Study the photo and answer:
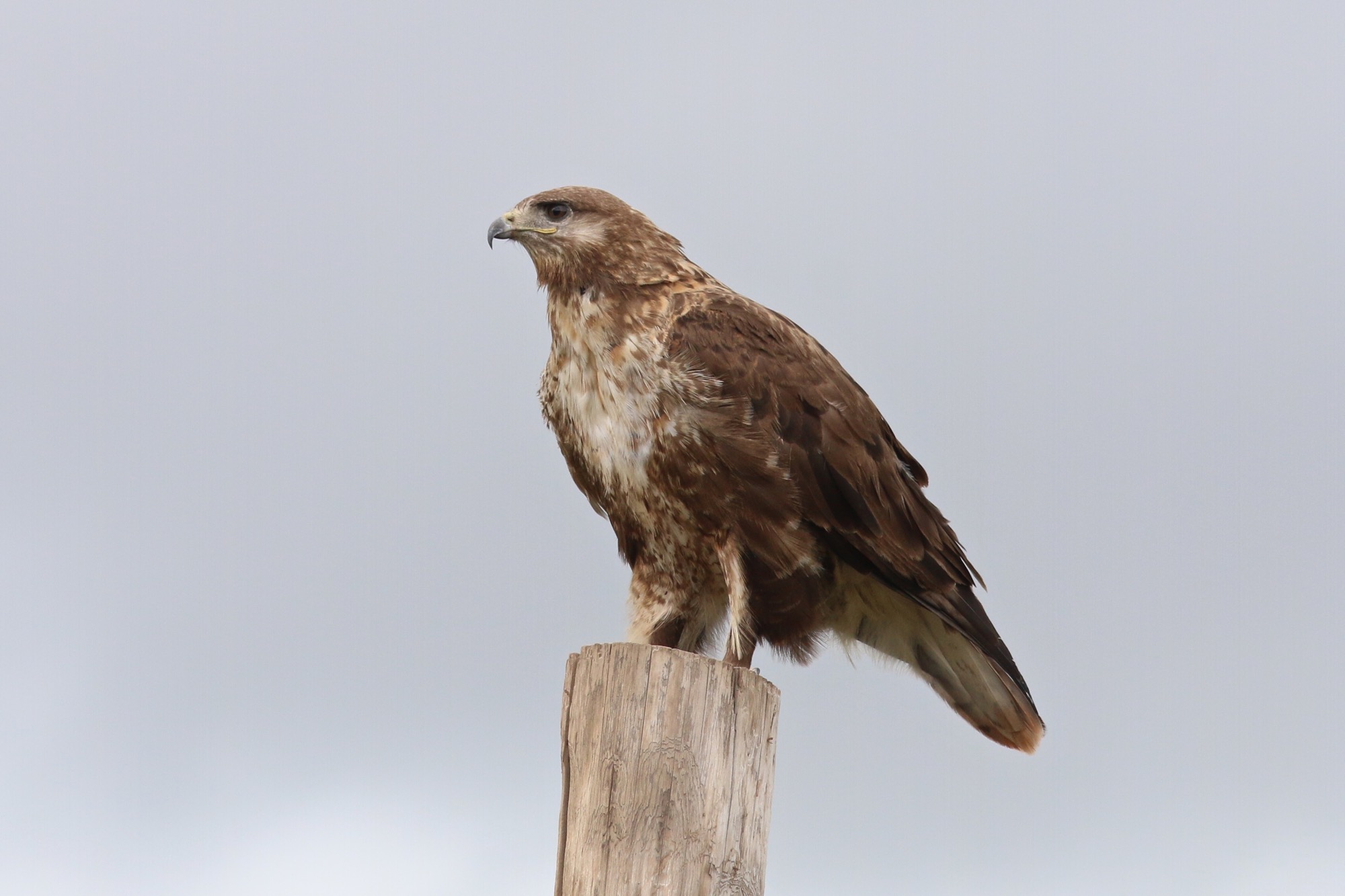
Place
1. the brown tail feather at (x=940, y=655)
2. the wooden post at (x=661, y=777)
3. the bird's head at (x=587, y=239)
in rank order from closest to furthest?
the wooden post at (x=661, y=777), the bird's head at (x=587, y=239), the brown tail feather at (x=940, y=655)

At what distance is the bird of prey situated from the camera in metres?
5.66

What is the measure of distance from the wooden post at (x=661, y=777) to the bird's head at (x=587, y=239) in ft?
6.92

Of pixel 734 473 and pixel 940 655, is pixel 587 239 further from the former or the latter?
pixel 940 655

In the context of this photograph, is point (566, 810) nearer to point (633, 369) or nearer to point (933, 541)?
point (633, 369)

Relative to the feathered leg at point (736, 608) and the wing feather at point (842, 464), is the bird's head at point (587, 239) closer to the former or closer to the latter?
the wing feather at point (842, 464)

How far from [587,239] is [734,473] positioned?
1300 millimetres

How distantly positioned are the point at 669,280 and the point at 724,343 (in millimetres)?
504

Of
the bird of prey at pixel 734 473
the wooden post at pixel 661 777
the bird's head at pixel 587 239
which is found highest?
the bird's head at pixel 587 239

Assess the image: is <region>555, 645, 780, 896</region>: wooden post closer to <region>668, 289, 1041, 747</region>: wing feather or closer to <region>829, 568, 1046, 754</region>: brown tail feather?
<region>668, 289, 1041, 747</region>: wing feather

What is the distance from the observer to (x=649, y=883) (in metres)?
4.15

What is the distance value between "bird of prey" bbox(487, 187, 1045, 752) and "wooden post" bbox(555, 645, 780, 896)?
1.26 m

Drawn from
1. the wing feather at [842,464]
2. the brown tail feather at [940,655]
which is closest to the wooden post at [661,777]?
the wing feather at [842,464]

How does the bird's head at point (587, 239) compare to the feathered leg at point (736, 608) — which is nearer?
the feathered leg at point (736, 608)

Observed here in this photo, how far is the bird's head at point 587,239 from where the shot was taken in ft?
20.0
